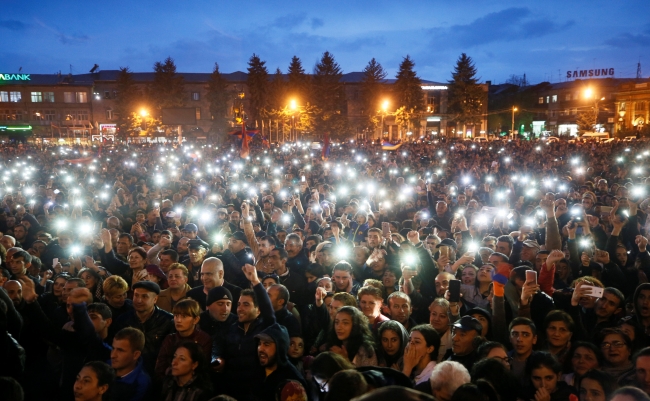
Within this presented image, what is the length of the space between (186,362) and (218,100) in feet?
199

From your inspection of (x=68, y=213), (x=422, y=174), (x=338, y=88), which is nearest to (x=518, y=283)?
(x=68, y=213)

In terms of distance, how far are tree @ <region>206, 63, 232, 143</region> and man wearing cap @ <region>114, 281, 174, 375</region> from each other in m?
57.1

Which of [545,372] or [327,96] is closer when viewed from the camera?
[545,372]

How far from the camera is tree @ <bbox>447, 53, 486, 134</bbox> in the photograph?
63.7 meters

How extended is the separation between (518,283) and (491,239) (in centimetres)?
242

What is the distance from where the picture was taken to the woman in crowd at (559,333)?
14.2 ft

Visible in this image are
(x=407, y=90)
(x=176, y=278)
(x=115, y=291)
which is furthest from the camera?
(x=407, y=90)

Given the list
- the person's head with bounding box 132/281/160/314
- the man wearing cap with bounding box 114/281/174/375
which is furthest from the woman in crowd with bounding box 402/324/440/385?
the person's head with bounding box 132/281/160/314

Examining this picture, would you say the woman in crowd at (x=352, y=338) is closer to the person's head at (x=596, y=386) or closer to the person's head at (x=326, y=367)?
the person's head at (x=326, y=367)

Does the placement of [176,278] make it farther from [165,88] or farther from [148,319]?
[165,88]

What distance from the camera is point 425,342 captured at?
402cm

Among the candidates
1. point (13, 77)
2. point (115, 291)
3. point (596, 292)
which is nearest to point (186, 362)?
point (115, 291)

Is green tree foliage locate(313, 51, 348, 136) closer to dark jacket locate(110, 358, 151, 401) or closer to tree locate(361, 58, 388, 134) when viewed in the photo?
tree locate(361, 58, 388, 134)

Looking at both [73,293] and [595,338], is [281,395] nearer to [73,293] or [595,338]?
[73,293]
